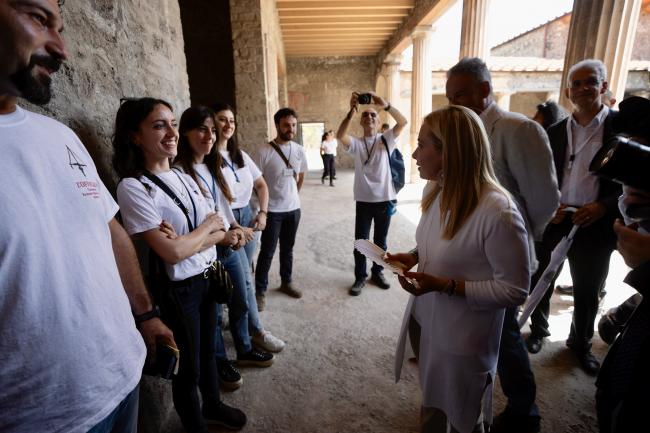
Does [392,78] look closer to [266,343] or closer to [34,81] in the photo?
[266,343]

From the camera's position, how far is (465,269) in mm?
1375

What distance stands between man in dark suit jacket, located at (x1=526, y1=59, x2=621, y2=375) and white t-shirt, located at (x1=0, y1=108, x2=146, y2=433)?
275 cm

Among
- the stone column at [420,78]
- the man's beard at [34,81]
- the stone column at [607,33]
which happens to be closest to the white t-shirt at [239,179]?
the man's beard at [34,81]

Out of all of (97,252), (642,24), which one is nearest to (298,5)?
(97,252)

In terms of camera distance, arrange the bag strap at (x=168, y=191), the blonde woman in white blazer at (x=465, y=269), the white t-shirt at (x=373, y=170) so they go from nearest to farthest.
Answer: the blonde woman in white blazer at (x=465, y=269)
the bag strap at (x=168, y=191)
the white t-shirt at (x=373, y=170)

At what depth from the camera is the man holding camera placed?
3.70 m

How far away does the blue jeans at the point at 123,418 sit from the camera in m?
1.02

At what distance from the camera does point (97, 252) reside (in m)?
1.00

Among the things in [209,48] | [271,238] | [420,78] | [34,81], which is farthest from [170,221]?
[420,78]

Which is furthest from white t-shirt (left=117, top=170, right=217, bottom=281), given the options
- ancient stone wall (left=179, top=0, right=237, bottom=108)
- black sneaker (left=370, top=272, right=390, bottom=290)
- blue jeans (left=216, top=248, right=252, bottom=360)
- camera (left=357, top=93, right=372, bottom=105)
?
ancient stone wall (left=179, top=0, right=237, bottom=108)

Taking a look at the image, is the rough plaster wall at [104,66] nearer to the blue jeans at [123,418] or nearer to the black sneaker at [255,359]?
the blue jeans at [123,418]

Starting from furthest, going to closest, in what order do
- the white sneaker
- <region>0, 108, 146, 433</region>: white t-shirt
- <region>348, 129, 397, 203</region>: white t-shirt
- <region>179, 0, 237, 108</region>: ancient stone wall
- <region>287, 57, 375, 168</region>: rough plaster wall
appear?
1. <region>287, 57, 375, 168</region>: rough plaster wall
2. <region>179, 0, 237, 108</region>: ancient stone wall
3. <region>348, 129, 397, 203</region>: white t-shirt
4. the white sneaker
5. <region>0, 108, 146, 433</region>: white t-shirt

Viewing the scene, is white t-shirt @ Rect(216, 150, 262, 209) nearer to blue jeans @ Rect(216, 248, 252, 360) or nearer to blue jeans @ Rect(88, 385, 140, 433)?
blue jeans @ Rect(216, 248, 252, 360)

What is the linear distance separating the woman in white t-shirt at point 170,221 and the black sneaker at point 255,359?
0.79m
